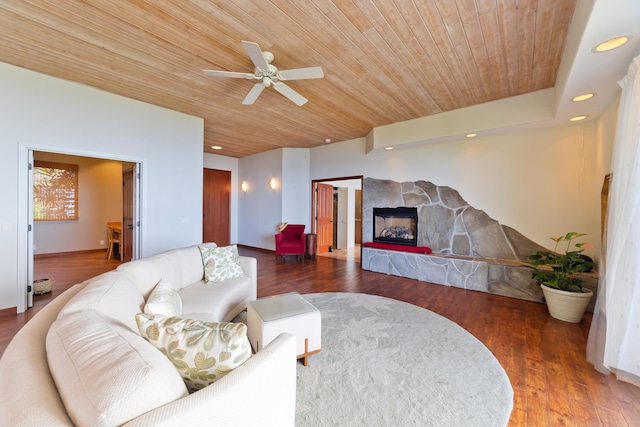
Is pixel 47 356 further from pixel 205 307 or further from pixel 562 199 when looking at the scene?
pixel 562 199

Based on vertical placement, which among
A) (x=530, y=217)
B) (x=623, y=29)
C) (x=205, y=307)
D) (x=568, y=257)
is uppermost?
(x=623, y=29)

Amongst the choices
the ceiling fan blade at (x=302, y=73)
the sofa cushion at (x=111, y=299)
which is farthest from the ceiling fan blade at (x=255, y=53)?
the sofa cushion at (x=111, y=299)

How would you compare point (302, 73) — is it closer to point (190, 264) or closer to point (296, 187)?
point (190, 264)

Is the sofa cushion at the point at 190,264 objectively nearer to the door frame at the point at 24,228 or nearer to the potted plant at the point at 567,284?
the door frame at the point at 24,228

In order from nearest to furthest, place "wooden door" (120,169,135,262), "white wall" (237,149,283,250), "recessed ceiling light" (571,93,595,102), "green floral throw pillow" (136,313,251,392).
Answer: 1. "green floral throw pillow" (136,313,251,392)
2. "recessed ceiling light" (571,93,595,102)
3. "wooden door" (120,169,135,262)
4. "white wall" (237,149,283,250)

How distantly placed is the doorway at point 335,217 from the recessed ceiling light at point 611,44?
15.0ft

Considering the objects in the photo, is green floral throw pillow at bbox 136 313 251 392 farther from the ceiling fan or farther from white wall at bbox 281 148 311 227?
white wall at bbox 281 148 311 227

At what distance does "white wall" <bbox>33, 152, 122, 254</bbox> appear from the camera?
19.4ft

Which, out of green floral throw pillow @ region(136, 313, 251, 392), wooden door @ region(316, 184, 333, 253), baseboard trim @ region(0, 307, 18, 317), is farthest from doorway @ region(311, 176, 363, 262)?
green floral throw pillow @ region(136, 313, 251, 392)

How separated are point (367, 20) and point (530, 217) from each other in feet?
12.0

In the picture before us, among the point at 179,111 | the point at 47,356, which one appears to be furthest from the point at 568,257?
the point at 179,111

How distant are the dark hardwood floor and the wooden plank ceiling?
2823 millimetres

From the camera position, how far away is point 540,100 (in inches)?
132

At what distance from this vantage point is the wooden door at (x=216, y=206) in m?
7.30
